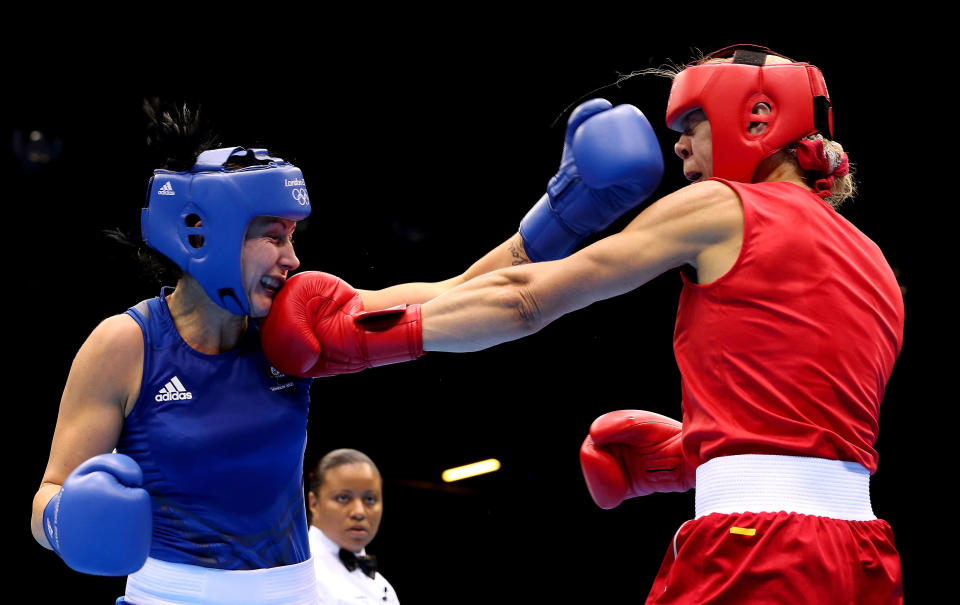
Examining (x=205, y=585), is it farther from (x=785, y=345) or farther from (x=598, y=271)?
(x=785, y=345)

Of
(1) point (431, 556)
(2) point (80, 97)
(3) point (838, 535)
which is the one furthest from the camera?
(1) point (431, 556)

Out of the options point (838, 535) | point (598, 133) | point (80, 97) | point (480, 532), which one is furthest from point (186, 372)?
point (480, 532)

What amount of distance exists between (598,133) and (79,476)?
4.72ft

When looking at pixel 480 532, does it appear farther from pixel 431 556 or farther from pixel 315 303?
pixel 315 303

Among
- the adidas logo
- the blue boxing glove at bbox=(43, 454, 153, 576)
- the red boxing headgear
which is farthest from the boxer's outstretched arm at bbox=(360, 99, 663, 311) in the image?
the blue boxing glove at bbox=(43, 454, 153, 576)

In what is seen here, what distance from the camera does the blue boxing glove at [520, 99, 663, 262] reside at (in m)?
2.46

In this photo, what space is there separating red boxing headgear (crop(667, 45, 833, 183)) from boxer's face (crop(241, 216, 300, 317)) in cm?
109

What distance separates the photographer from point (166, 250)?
2535 millimetres

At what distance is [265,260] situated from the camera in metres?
2.54

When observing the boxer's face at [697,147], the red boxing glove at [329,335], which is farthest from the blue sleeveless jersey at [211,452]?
the boxer's face at [697,147]

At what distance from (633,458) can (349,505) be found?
2.79m

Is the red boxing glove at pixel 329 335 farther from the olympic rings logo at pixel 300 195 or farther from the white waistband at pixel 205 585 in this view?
the white waistband at pixel 205 585

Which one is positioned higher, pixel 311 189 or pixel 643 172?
pixel 643 172

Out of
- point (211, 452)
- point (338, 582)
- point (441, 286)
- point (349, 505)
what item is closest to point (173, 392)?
point (211, 452)
